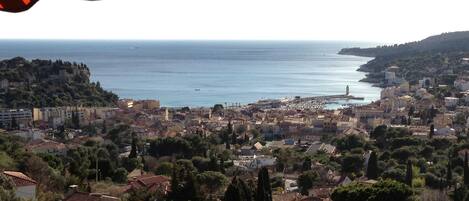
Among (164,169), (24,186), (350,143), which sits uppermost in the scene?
(24,186)

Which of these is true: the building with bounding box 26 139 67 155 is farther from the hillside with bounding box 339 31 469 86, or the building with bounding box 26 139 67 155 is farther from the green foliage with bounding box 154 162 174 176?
the hillside with bounding box 339 31 469 86

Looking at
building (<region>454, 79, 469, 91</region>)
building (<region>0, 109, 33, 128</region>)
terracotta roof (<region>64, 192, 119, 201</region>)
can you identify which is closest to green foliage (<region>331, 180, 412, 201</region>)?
terracotta roof (<region>64, 192, 119, 201</region>)

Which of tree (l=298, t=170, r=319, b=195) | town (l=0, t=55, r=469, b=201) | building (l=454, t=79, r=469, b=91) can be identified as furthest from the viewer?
building (l=454, t=79, r=469, b=91)

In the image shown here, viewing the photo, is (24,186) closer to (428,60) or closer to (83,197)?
(83,197)

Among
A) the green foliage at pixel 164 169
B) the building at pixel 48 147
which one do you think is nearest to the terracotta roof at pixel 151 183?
the green foliage at pixel 164 169

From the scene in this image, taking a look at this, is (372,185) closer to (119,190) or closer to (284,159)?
(119,190)

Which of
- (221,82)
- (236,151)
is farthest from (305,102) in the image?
(236,151)

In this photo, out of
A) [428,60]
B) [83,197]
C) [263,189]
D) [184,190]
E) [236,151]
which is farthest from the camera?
[428,60]
